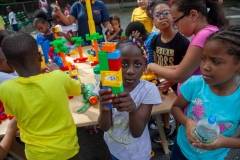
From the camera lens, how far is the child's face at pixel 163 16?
1.74 metres

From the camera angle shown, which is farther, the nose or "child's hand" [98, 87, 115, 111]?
the nose

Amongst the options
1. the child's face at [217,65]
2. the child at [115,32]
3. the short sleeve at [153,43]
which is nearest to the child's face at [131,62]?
the child's face at [217,65]

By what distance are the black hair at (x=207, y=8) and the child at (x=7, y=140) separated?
1458 mm

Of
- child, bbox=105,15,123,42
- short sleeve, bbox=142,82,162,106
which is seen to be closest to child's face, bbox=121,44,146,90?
short sleeve, bbox=142,82,162,106

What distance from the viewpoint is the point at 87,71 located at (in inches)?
88.4

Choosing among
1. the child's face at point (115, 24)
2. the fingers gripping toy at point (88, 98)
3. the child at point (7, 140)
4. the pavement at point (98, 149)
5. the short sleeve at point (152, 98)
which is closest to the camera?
the short sleeve at point (152, 98)

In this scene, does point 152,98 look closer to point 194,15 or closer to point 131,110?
point 131,110

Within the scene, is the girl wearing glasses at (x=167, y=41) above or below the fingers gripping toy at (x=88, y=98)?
above

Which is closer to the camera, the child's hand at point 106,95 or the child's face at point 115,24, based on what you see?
the child's hand at point 106,95

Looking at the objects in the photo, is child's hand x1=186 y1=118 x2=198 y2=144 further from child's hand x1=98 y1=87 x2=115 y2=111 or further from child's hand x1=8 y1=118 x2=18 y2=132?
child's hand x1=8 y1=118 x2=18 y2=132

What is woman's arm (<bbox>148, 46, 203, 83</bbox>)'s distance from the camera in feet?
4.07

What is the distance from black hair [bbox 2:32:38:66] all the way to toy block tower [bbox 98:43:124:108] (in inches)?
22.8

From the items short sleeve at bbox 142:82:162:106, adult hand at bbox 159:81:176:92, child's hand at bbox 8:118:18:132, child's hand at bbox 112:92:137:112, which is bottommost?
child's hand at bbox 8:118:18:132

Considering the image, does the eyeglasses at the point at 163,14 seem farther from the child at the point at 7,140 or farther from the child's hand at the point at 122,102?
the child at the point at 7,140
